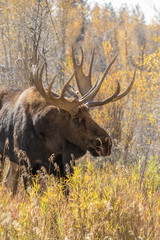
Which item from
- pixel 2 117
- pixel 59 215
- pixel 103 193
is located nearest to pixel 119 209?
pixel 103 193

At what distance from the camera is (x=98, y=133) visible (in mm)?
3533

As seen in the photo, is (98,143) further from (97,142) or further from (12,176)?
(12,176)

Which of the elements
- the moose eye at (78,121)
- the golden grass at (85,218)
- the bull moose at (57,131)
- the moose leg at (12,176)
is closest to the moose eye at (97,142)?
the bull moose at (57,131)

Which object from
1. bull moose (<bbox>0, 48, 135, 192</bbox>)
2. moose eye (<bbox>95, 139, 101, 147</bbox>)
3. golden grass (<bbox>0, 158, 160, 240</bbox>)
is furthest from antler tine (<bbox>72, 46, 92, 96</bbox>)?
golden grass (<bbox>0, 158, 160, 240</bbox>)

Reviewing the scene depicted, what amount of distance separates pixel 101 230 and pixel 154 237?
427mm

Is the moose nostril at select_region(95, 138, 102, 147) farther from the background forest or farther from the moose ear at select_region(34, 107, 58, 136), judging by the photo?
the moose ear at select_region(34, 107, 58, 136)

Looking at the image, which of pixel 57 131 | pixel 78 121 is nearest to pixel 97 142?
pixel 78 121

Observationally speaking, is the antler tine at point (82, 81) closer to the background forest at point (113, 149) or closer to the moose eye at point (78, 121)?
the background forest at point (113, 149)

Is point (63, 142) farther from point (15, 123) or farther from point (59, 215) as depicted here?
point (59, 215)

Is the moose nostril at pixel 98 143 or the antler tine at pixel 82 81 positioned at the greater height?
the antler tine at pixel 82 81

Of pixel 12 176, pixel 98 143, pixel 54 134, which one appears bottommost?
pixel 12 176

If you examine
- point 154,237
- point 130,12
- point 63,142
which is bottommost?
point 154,237

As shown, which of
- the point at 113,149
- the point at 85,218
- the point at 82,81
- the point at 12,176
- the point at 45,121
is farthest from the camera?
the point at 113,149

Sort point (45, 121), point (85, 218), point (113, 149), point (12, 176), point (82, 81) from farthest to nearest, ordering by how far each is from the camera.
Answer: point (113, 149)
point (12, 176)
point (82, 81)
point (45, 121)
point (85, 218)
